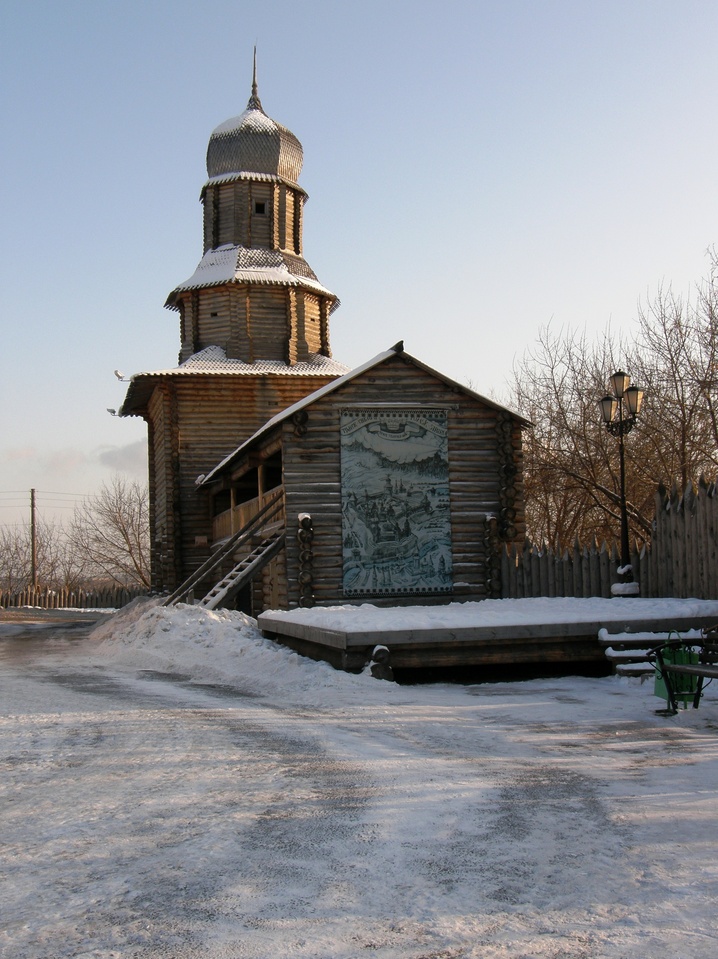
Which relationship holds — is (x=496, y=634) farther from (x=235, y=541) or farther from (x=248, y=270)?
(x=248, y=270)

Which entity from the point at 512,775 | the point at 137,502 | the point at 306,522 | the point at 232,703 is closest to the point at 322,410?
the point at 306,522

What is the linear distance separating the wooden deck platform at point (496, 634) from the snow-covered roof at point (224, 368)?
18.1 metres

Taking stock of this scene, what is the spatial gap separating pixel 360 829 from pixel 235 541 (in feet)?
56.8

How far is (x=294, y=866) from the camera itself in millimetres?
4766

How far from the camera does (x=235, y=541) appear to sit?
886 inches

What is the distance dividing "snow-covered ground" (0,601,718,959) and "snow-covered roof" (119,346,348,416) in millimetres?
20495

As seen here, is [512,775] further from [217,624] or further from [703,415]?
[703,415]

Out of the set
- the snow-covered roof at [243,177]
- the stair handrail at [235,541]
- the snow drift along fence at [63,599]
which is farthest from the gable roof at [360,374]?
the snow drift along fence at [63,599]

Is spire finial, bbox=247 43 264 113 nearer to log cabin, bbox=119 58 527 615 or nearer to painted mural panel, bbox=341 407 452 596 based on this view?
log cabin, bbox=119 58 527 615

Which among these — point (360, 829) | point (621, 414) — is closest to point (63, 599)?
point (621, 414)

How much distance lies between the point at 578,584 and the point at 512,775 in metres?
10.6

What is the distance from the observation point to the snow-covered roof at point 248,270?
32.2 m

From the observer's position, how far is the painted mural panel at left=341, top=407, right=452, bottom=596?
20.4 meters

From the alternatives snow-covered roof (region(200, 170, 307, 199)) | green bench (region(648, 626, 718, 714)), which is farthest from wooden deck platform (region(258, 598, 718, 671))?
snow-covered roof (region(200, 170, 307, 199))
